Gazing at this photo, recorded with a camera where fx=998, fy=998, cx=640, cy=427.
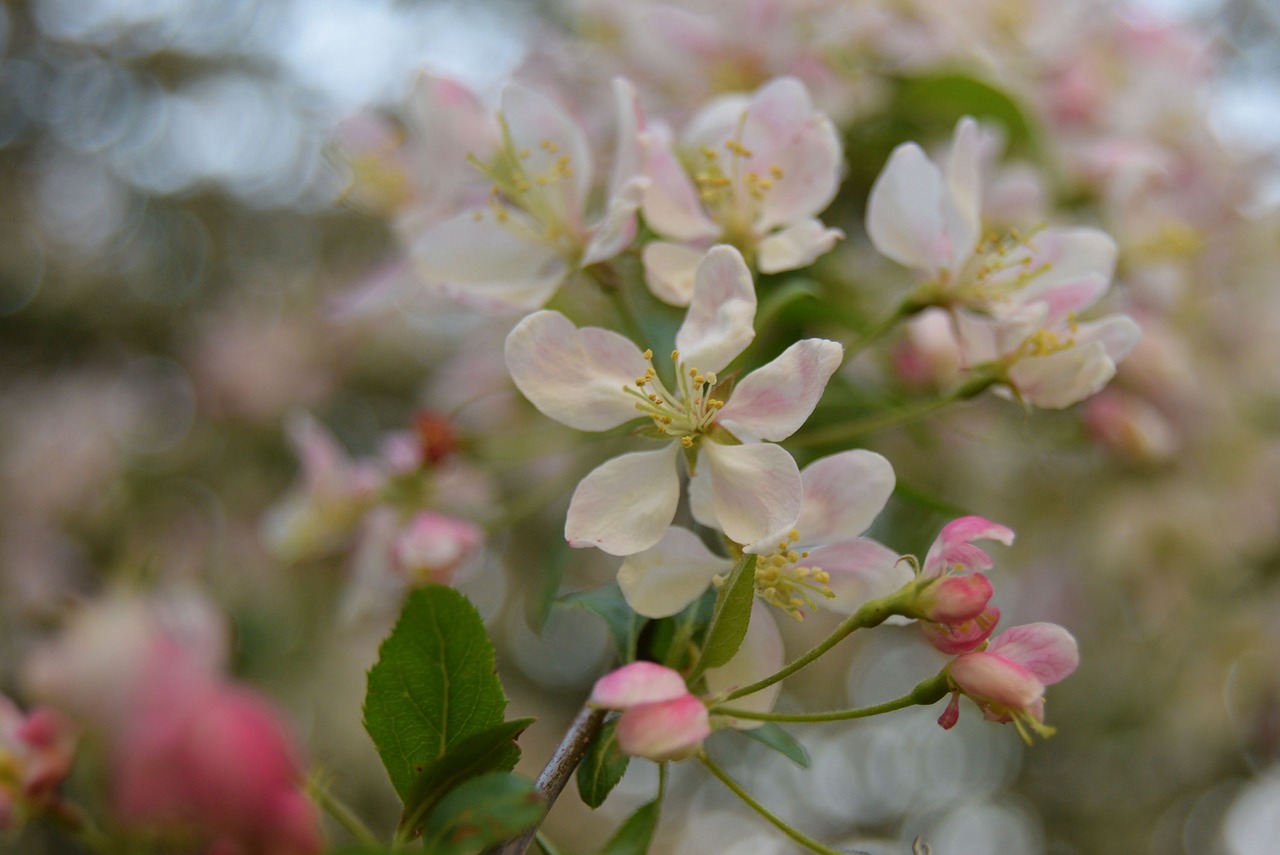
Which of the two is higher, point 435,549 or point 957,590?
point 957,590

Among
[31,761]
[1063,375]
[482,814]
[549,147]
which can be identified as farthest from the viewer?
[549,147]

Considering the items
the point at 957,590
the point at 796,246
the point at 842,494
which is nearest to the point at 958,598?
the point at 957,590

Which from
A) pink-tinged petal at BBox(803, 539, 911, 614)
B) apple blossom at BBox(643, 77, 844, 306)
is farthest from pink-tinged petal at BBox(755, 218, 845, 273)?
pink-tinged petal at BBox(803, 539, 911, 614)

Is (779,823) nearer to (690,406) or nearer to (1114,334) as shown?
(690,406)

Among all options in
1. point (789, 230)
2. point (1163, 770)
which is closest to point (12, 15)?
point (789, 230)

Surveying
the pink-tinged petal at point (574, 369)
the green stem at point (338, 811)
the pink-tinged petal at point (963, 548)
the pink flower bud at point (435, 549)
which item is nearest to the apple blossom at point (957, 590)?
the pink-tinged petal at point (963, 548)

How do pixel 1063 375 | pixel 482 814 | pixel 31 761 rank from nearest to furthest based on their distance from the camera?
pixel 482 814 < pixel 31 761 < pixel 1063 375

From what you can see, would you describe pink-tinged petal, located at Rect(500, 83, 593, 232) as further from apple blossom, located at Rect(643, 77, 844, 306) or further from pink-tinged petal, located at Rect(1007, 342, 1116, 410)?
pink-tinged petal, located at Rect(1007, 342, 1116, 410)

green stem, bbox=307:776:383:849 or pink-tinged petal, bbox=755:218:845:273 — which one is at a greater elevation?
pink-tinged petal, bbox=755:218:845:273
